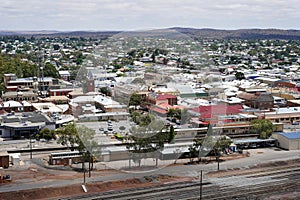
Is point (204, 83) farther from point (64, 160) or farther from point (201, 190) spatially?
point (64, 160)


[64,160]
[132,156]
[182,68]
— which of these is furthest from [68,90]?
[182,68]

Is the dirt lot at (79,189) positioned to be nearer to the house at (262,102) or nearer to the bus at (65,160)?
the bus at (65,160)

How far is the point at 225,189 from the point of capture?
5684mm

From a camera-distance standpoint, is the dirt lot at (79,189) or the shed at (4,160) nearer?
the dirt lot at (79,189)

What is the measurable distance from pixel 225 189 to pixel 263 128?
317 cm

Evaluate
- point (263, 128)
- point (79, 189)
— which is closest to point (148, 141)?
point (79, 189)

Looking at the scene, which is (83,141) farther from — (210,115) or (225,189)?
(210,115)

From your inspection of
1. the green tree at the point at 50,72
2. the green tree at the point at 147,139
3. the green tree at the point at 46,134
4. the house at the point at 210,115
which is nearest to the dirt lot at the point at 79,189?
the green tree at the point at 147,139

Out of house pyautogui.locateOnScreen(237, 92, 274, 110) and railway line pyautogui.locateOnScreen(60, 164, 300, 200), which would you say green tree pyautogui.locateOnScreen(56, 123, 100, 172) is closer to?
railway line pyautogui.locateOnScreen(60, 164, 300, 200)

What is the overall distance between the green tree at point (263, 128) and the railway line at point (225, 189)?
2.11 metres

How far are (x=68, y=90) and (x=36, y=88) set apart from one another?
1331 millimetres

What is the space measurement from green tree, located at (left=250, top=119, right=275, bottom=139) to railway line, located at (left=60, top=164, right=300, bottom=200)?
2.11m

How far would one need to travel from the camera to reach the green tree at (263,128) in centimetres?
848

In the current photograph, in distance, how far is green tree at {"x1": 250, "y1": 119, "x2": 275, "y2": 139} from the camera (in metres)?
8.48
